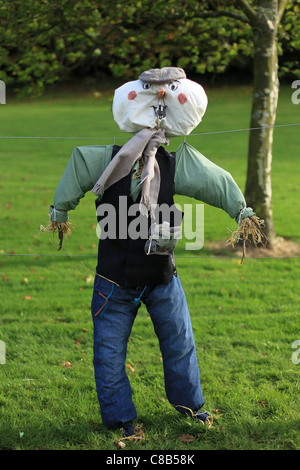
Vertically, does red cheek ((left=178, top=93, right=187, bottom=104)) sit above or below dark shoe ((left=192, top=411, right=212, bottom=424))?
above

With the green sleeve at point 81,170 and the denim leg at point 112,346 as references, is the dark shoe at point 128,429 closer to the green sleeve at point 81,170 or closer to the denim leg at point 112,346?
the denim leg at point 112,346

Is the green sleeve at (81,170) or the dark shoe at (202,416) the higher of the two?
the green sleeve at (81,170)

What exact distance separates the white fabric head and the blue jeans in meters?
0.89

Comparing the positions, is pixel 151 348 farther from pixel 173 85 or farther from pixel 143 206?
pixel 173 85

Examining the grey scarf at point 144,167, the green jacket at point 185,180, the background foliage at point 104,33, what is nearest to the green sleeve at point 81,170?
the green jacket at point 185,180

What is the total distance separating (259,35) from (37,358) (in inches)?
183

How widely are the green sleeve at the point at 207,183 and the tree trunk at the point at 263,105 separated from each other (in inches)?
158

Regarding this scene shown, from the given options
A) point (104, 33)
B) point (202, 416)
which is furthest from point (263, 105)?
point (202, 416)

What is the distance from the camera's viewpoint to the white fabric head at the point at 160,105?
3.06 m

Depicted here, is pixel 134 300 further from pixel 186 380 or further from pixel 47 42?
pixel 47 42

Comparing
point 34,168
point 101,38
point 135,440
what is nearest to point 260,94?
point 101,38

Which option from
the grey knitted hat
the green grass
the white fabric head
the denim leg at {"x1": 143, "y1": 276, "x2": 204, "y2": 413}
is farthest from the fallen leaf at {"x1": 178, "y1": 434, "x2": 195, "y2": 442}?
the grey knitted hat

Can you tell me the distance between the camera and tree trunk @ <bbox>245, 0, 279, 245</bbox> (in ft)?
21.8

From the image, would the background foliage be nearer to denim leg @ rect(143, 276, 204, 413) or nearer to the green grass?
the green grass
